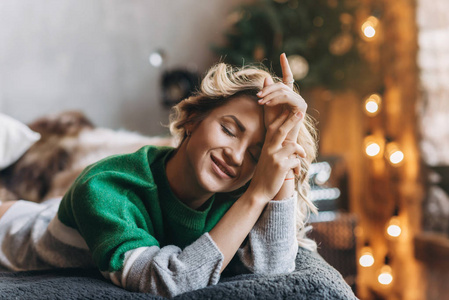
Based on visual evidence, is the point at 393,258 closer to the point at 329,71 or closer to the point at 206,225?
the point at 329,71

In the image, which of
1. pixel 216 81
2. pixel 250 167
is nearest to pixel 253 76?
pixel 216 81

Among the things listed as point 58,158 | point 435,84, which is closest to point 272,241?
point 58,158

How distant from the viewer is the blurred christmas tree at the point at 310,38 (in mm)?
1970

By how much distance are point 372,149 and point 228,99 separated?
154 centimetres

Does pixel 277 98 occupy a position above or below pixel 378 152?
below

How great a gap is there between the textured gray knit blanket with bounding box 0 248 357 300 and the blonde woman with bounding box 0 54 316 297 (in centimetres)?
4

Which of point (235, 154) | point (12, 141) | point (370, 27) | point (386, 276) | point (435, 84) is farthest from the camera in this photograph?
point (370, 27)

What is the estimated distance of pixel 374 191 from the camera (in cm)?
229

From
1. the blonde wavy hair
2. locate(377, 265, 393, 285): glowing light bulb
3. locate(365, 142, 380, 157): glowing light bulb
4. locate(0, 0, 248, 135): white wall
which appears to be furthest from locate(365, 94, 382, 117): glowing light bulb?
the blonde wavy hair

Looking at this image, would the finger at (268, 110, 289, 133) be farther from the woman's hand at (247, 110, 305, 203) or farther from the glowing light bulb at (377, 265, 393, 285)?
the glowing light bulb at (377, 265, 393, 285)

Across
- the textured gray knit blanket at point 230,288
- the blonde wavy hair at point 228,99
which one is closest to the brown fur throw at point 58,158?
the blonde wavy hair at point 228,99

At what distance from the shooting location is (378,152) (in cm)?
216

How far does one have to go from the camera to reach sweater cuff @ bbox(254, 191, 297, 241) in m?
0.78

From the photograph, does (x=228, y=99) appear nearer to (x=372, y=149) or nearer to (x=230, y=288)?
(x=230, y=288)
